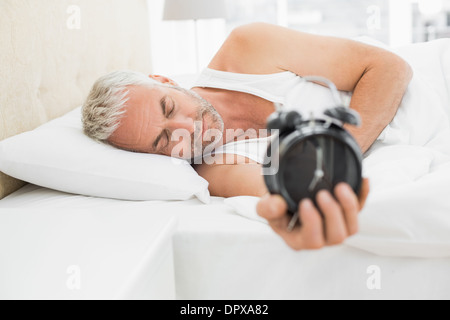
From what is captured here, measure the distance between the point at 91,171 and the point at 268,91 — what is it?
0.63 m

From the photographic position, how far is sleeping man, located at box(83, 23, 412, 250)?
1.23 metres

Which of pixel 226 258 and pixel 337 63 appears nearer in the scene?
pixel 226 258

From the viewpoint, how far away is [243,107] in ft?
4.99

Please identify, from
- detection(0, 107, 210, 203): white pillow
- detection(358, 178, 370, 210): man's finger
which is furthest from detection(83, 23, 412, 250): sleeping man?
detection(358, 178, 370, 210): man's finger

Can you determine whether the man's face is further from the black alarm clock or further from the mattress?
the black alarm clock

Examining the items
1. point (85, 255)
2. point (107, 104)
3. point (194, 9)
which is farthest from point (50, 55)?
point (194, 9)

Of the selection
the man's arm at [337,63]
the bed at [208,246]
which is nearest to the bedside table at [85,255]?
the bed at [208,246]

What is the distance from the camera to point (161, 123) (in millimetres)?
1230

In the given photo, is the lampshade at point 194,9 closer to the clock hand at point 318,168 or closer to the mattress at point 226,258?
the mattress at point 226,258

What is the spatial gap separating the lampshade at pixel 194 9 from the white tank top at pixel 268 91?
1.00m

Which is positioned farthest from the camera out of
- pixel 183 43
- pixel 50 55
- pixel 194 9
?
pixel 183 43

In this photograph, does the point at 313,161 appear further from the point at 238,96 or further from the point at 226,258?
the point at 238,96

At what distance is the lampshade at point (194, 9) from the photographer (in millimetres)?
2434
